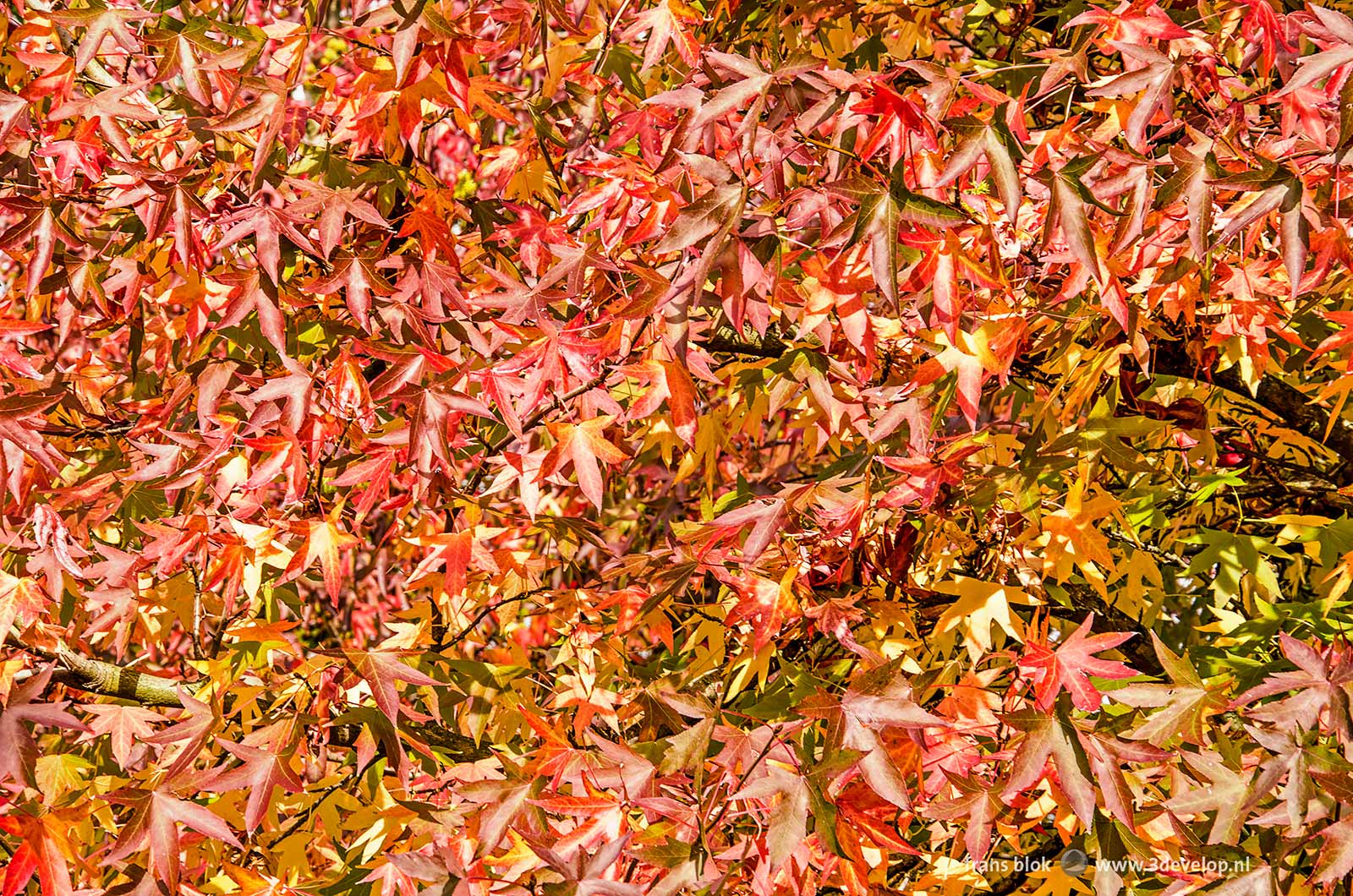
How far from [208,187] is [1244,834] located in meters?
2.35

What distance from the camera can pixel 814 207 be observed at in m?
1.61

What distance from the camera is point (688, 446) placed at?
2.06m

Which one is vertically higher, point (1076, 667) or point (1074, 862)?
point (1076, 667)

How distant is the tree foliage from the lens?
1.58m

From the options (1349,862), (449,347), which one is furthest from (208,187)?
(1349,862)

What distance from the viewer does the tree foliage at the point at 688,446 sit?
1.58m

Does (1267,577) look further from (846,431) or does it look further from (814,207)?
(814,207)

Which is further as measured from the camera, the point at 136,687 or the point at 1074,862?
the point at 136,687

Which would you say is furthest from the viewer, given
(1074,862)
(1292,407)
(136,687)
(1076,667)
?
(1292,407)

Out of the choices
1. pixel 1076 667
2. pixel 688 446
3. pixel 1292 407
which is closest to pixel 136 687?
pixel 688 446

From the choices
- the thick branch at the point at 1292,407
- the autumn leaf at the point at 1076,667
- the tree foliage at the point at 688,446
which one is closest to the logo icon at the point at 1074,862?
the tree foliage at the point at 688,446

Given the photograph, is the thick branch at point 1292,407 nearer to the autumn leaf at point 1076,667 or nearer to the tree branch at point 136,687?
the autumn leaf at point 1076,667

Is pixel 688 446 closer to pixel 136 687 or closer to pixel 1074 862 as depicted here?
pixel 1074 862

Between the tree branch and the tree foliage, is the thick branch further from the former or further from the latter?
the tree branch
